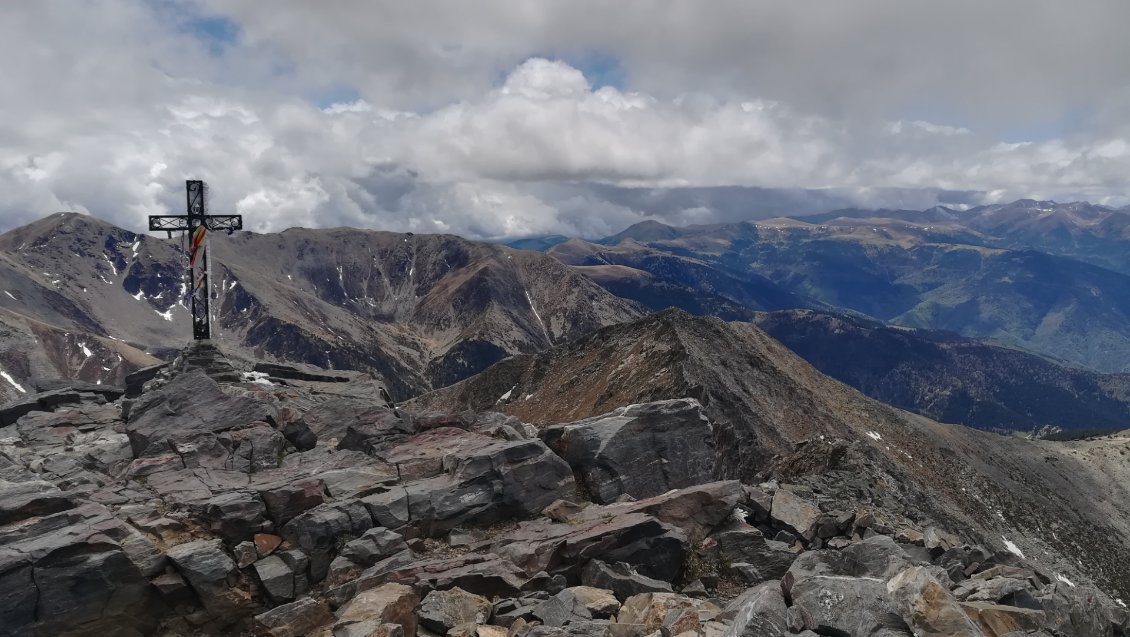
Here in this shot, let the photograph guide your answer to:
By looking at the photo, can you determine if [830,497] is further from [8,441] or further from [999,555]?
[8,441]

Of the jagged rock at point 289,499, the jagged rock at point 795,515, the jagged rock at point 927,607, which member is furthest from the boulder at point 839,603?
the jagged rock at point 289,499

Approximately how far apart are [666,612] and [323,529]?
1270cm

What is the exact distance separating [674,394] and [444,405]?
191ft

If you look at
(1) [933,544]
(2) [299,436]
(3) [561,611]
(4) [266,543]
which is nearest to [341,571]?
(4) [266,543]

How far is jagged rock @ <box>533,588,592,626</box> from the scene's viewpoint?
65.8ft

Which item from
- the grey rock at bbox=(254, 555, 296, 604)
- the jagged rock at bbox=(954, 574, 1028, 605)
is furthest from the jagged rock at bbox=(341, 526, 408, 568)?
the jagged rock at bbox=(954, 574, 1028, 605)

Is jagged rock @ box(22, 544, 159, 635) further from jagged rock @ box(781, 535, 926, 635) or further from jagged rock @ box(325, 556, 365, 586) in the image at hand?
jagged rock @ box(781, 535, 926, 635)

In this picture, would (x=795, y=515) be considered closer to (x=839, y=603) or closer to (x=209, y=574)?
(x=839, y=603)

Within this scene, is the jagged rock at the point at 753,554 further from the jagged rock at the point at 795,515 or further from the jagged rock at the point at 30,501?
the jagged rock at the point at 30,501

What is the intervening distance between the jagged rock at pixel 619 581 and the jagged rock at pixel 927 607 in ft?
26.9

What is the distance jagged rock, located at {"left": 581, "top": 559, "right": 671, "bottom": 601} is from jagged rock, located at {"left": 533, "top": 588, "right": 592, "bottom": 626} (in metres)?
2.10

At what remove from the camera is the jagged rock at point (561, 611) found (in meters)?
20.0

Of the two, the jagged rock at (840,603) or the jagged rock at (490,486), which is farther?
the jagged rock at (490,486)

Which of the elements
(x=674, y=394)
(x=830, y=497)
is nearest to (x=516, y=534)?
(x=830, y=497)
